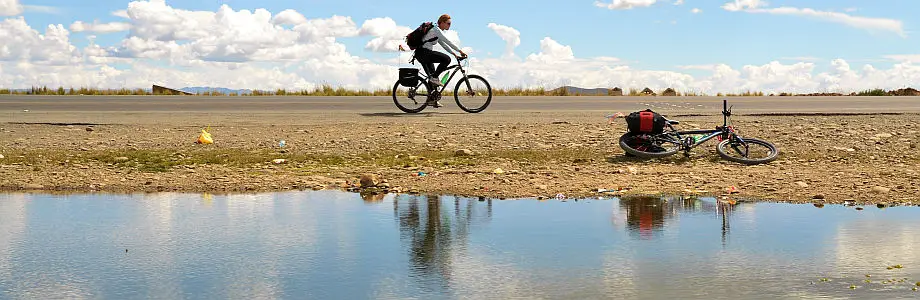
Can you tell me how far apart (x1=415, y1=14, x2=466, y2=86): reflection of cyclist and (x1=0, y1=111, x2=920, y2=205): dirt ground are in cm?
91

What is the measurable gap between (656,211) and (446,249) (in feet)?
7.90

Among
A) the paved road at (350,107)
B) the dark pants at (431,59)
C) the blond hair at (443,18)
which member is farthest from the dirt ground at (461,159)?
the paved road at (350,107)

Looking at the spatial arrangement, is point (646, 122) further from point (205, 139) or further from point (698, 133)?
point (205, 139)

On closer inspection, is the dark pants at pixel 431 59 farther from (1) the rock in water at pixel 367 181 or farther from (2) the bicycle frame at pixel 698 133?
(1) the rock in water at pixel 367 181

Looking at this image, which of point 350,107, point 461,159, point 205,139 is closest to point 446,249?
point 461,159

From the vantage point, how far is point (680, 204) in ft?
28.0

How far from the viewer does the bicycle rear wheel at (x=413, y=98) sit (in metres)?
17.8

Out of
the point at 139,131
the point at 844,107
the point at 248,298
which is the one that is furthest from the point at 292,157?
the point at 844,107

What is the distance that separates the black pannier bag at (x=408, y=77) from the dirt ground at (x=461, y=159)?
879mm

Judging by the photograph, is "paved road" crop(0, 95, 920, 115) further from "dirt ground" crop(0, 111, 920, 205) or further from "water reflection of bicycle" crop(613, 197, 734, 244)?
"water reflection of bicycle" crop(613, 197, 734, 244)

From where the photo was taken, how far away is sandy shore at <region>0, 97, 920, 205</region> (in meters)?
9.67

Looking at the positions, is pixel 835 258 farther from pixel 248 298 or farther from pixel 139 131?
pixel 139 131

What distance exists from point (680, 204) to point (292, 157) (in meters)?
5.36

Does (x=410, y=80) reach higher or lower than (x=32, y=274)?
higher
